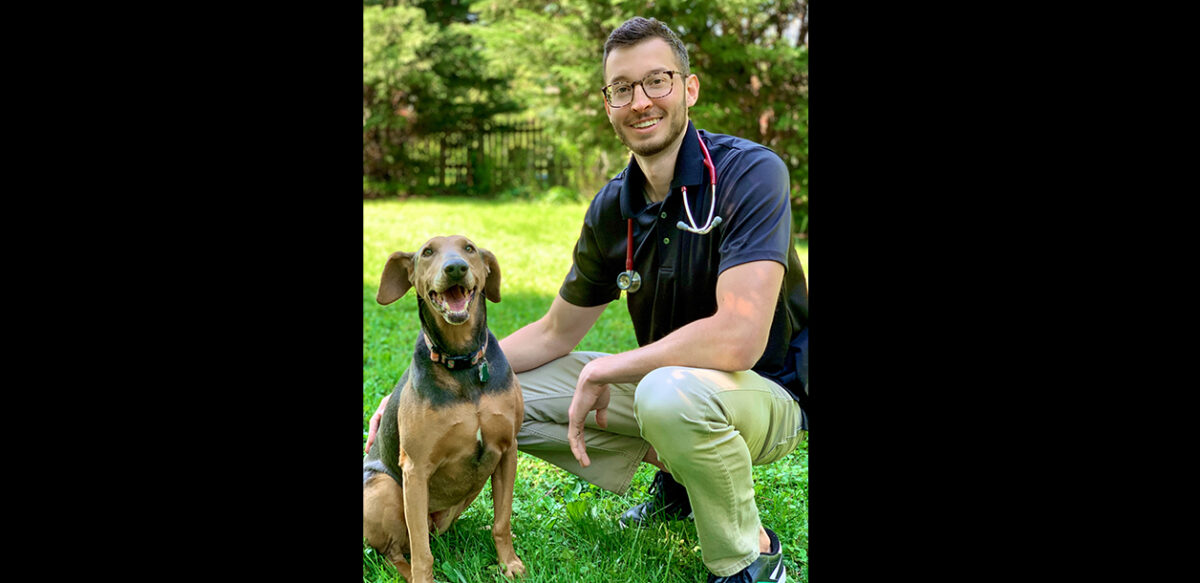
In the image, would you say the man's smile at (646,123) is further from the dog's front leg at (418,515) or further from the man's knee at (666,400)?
the dog's front leg at (418,515)

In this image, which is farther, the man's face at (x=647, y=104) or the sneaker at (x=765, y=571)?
the man's face at (x=647, y=104)

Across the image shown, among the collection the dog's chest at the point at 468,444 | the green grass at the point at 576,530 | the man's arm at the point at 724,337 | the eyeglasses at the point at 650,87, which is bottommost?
the green grass at the point at 576,530

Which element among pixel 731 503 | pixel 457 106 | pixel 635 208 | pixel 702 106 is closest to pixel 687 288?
pixel 635 208

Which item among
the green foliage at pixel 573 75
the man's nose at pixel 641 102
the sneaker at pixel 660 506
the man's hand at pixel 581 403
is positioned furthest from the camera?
the green foliage at pixel 573 75

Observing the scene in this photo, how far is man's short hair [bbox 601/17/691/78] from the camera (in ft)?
9.73

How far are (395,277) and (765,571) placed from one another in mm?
1609

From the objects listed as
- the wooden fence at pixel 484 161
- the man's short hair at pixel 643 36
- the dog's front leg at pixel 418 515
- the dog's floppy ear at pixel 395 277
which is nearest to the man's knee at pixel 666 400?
the dog's front leg at pixel 418 515

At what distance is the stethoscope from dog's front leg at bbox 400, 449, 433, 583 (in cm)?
99

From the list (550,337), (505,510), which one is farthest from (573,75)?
(505,510)

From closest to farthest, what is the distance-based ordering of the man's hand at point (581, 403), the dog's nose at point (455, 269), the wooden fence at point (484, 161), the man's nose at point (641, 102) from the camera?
the dog's nose at point (455, 269) → the man's hand at point (581, 403) → the man's nose at point (641, 102) → the wooden fence at point (484, 161)

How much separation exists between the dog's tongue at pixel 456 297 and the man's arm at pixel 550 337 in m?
0.73

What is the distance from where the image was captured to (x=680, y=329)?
9.18 ft

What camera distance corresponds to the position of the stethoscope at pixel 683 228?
9.57 ft
